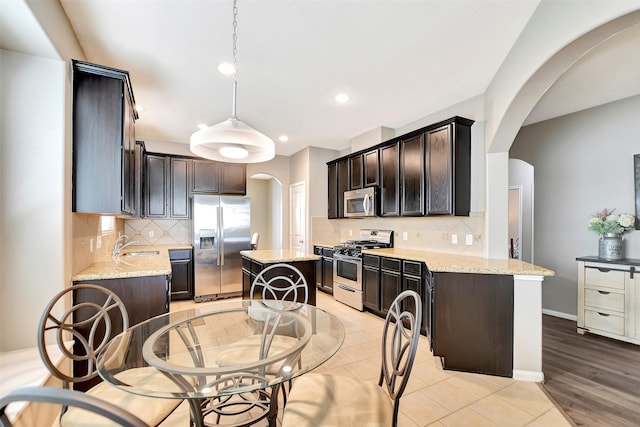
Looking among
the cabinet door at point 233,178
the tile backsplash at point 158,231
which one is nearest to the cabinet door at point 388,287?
the cabinet door at point 233,178

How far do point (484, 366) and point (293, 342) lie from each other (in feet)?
5.75

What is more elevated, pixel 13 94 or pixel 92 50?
pixel 92 50

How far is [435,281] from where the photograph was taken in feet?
8.63

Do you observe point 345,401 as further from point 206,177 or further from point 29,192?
point 206,177

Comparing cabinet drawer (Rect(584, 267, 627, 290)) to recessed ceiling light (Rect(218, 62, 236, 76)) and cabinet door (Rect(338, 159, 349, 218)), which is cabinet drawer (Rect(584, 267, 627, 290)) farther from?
recessed ceiling light (Rect(218, 62, 236, 76))

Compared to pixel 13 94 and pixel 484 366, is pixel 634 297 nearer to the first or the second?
pixel 484 366

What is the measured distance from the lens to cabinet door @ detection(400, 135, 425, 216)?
3605mm

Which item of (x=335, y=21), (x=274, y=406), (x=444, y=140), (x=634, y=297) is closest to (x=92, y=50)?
(x=335, y=21)

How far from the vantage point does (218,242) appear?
4781mm

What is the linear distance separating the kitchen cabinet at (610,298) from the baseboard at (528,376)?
1.51m

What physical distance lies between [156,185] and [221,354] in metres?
3.90

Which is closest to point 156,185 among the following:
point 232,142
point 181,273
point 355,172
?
point 181,273

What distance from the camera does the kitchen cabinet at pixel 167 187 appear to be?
15.4 ft

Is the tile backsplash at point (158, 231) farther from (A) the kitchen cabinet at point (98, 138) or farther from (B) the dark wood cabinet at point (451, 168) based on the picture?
(B) the dark wood cabinet at point (451, 168)
